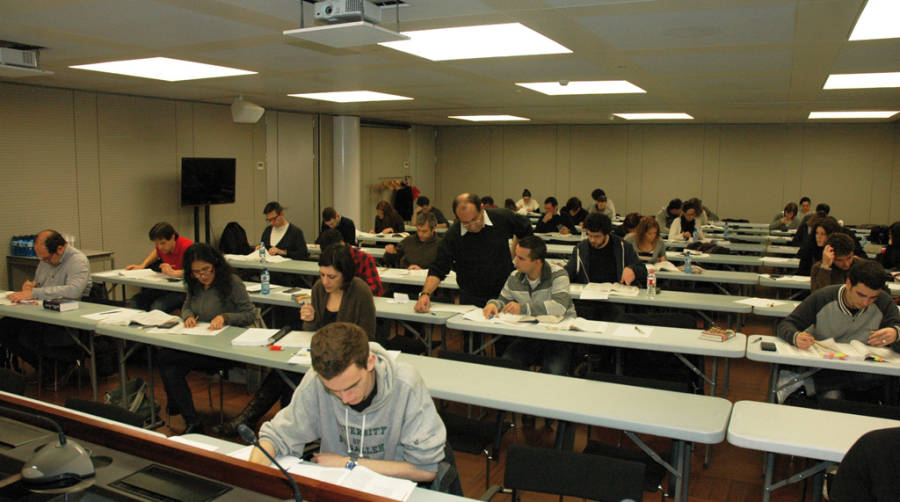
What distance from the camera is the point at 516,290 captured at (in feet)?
14.5

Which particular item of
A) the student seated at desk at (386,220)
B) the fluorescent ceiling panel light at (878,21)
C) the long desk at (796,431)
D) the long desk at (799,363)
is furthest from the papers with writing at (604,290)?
the student seated at desk at (386,220)

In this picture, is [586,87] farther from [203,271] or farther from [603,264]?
[203,271]

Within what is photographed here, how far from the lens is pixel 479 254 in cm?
481

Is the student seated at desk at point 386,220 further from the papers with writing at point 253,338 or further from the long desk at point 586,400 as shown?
the long desk at point 586,400

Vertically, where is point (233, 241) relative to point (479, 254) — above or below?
below

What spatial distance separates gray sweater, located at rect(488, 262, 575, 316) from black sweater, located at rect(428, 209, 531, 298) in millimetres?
374

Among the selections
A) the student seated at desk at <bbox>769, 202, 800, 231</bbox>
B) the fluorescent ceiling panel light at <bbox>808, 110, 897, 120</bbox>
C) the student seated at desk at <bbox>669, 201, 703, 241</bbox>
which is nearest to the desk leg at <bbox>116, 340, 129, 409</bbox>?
the student seated at desk at <bbox>669, 201, 703, 241</bbox>

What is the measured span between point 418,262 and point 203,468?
17.0 ft

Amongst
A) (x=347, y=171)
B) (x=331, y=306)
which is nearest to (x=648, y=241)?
(x=331, y=306)

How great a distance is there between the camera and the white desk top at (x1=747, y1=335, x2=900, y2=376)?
3.32 metres

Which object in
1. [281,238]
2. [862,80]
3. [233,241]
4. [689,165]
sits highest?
[862,80]

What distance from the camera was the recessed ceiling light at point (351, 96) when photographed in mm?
7664

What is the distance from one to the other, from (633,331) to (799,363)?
0.93m

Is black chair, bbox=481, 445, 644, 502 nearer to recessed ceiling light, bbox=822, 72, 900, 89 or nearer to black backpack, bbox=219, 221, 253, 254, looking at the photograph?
recessed ceiling light, bbox=822, 72, 900, 89
